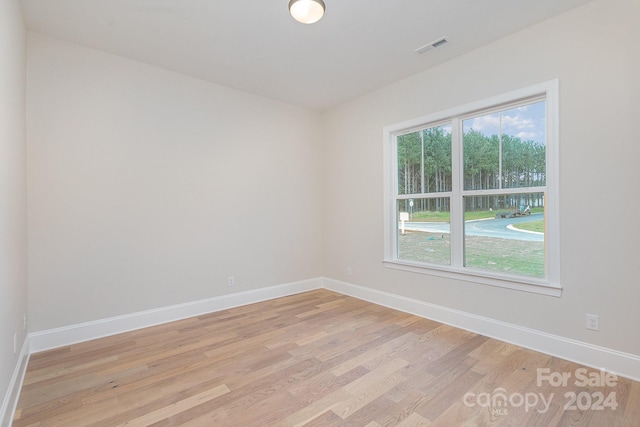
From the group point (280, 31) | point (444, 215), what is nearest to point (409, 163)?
point (444, 215)

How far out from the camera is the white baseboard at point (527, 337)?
2217mm

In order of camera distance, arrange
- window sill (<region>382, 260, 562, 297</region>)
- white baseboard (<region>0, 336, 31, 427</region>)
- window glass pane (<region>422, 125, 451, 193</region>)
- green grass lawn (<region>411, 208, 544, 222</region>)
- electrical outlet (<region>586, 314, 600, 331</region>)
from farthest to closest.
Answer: window glass pane (<region>422, 125, 451, 193</region>) → green grass lawn (<region>411, 208, 544, 222</region>) → window sill (<region>382, 260, 562, 297</region>) → electrical outlet (<region>586, 314, 600, 331</region>) → white baseboard (<region>0, 336, 31, 427</region>)

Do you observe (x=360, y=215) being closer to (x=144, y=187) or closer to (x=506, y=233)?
(x=506, y=233)

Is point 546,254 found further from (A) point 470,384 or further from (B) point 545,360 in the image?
(A) point 470,384

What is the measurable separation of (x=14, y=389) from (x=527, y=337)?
394cm

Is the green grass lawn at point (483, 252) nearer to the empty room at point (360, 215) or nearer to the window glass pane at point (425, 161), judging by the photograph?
the empty room at point (360, 215)

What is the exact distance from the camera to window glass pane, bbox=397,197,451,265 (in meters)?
3.46

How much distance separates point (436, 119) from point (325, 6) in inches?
68.2

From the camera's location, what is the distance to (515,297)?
2770 mm

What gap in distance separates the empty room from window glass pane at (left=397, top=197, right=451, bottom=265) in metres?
0.03

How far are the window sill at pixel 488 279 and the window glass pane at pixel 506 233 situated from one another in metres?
0.13

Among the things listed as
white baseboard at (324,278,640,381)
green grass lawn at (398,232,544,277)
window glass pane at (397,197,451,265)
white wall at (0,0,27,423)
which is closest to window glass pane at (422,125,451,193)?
window glass pane at (397,197,451,265)

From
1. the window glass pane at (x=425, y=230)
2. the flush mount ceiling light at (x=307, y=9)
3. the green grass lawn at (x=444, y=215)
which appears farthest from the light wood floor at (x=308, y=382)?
the flush mount ceiling light at (x=307, y=9)

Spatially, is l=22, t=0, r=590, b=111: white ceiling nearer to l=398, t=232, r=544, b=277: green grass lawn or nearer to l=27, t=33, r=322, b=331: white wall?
l=27, t=33, r=322, b=331: white wall
